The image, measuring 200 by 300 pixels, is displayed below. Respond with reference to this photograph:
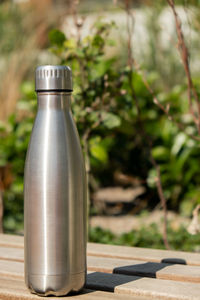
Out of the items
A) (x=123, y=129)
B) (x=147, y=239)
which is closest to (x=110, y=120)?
(x=147, y=239)

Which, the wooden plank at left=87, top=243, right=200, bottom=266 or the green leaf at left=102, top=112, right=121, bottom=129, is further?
the green leaf at left=102, top=112, right=121, bottom=129

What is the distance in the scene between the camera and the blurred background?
248cm

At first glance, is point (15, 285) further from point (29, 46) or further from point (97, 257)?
point (29, 46)

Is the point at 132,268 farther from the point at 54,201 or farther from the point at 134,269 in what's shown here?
the point at 54,201

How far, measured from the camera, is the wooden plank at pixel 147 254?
4.52ft

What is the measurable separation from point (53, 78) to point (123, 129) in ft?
8.38

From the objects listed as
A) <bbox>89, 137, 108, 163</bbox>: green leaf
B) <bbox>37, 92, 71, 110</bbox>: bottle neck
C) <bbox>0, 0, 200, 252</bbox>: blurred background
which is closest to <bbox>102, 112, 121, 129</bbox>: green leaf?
<bbox>0, 0, 200, 252</bbox>: blurred background

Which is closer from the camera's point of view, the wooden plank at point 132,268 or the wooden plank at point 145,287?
the wooden plank at point 145,287

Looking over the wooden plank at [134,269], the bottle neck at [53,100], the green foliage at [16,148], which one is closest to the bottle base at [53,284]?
the wooden plank at [134,269]

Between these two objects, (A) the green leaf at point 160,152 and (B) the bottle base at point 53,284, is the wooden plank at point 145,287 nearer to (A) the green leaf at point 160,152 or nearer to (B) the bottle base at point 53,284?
(B) the bottle base at point 53,284

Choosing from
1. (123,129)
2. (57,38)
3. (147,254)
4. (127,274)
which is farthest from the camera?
(123,129)

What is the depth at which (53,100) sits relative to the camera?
1.07 m

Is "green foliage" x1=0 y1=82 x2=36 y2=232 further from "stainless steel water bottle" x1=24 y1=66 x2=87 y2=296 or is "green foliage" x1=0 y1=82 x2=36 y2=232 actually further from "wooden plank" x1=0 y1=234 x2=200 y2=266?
"stainless steel water bottle" x1=24 y1=66 x2=87 y2=296

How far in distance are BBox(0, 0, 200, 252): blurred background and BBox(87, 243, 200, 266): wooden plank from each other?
2.66ft
